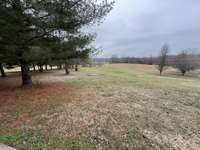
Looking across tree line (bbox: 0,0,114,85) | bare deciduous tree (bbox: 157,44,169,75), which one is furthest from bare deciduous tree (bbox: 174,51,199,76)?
tree line (bbox: 0,0,114,85)

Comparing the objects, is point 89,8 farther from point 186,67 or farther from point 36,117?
point 186,67

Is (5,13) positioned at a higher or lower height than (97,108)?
higher

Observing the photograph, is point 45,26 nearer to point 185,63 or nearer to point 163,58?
point 163,58

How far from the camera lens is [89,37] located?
769 centimetres

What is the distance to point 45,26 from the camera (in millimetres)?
6734

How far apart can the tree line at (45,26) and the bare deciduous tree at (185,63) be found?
103 feet

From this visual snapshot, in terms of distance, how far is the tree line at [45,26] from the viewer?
6262 mm

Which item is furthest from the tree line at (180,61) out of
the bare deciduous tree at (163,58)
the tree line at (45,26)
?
the tree line at (45,26)

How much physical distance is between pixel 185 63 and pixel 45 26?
109 ft

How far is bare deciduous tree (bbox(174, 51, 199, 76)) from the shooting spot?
3431cm

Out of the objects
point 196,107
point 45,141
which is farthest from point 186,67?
point 45,141

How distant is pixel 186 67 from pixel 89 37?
104ft

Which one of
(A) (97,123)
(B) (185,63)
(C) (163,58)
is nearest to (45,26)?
(A) (97,123)

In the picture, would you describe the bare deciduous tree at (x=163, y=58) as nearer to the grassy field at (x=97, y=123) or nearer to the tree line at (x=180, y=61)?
the tree line at (x=180, y=61)
